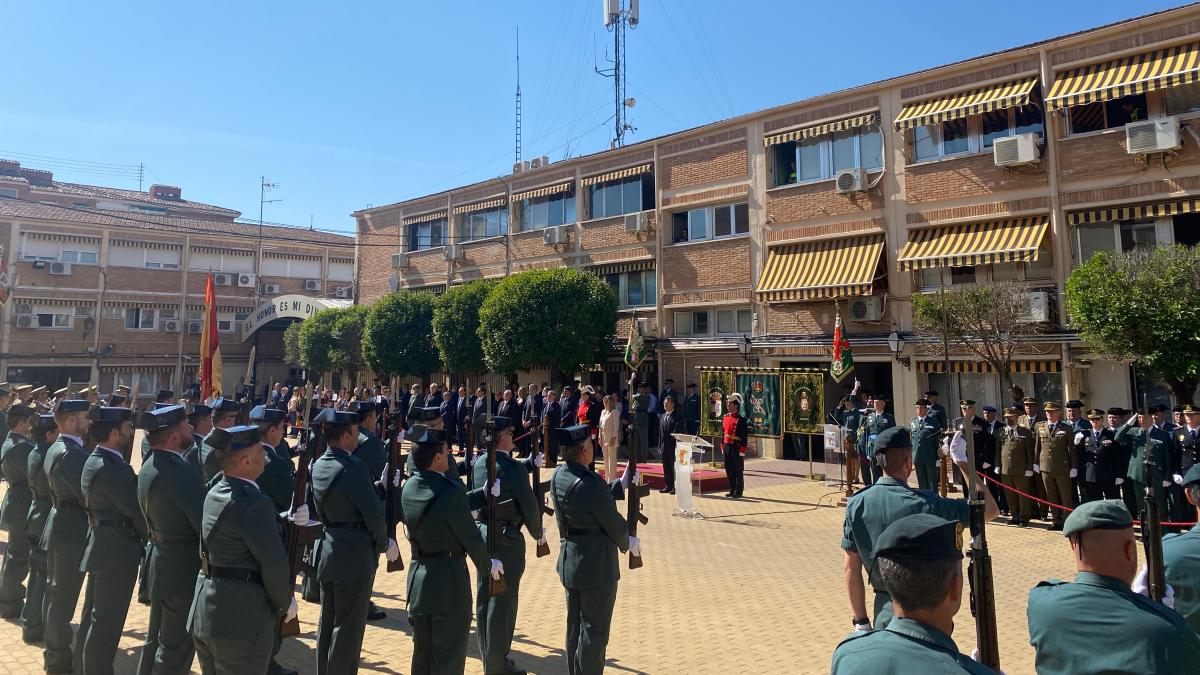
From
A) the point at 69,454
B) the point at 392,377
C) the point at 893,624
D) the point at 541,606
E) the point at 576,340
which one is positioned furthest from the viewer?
the point at 392,377

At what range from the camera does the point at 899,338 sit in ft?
56.5

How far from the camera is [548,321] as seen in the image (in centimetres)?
2106

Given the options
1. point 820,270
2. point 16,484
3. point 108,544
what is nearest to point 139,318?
point 820,270

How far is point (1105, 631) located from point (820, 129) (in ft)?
59.8

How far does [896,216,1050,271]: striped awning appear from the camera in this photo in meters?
15.7

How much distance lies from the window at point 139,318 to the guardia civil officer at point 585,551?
35764 millimetres

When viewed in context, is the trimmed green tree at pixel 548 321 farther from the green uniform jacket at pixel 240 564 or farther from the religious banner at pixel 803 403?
the green uniform jacket at pixel 240 564

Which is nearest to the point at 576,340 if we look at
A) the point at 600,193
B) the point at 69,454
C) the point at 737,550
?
the point at 600,193

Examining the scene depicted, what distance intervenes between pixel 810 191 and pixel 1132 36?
23.9 ft

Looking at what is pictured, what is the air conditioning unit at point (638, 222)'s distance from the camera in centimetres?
2248

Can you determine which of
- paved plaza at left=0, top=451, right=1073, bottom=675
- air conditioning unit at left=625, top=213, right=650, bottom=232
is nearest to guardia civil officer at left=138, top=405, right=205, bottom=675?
paved plaza at left=0, top=451, right=1073, bottom=675

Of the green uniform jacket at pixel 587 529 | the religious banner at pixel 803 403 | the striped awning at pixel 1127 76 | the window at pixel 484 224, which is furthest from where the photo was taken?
the window at pixel 484 224

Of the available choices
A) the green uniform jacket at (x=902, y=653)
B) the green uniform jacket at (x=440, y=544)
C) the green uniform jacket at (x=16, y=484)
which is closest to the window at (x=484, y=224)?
the green uniform jacket at (x=16, y=484)

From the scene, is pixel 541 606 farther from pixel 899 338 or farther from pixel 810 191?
pixel 810 191
